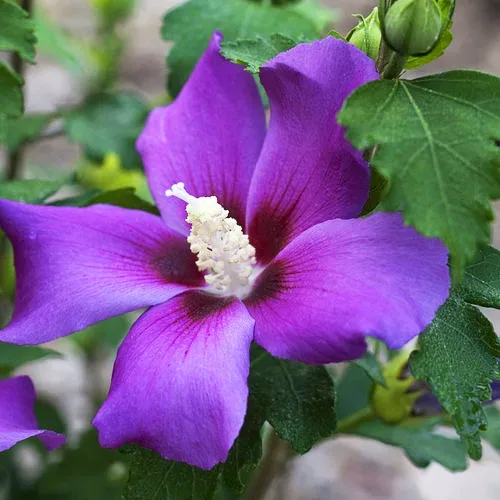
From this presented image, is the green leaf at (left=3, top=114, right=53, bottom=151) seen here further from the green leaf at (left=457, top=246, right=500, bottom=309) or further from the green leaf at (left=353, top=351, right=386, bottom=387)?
the green leaf at (left=457, top=246, right=500, bottom=309)

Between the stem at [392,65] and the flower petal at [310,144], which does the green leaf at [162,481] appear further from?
the stem at [392,65]

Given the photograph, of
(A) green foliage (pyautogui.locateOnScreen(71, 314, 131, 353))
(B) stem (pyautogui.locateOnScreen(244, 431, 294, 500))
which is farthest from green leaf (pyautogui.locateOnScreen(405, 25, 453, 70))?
(A) green foliage (pyautogui.locateOnScreen(71, 314, 131, 353))

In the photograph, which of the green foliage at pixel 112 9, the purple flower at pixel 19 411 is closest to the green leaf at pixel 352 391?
the purple flower at pixel 19 411

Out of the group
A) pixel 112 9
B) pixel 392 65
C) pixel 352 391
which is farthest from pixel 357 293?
pixel 112 9

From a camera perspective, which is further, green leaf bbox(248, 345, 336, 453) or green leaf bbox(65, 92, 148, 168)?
green leaf bbox(65, 92, 148, 168)

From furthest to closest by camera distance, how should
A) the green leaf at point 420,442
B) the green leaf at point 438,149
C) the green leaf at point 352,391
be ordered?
the green leaf at point 352,391 < the green leaf at point 420,442 < the green leaf at point 438,149

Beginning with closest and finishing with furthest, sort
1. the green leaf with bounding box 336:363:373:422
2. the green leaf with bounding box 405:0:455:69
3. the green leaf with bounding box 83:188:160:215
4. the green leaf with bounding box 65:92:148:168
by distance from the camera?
the green leaf with bounding box 405:0:455:69
the green leaf with bounding box 83:188:160:215
the green leaf with bounding box 336:363:373:422
the green leaf with bounding box 65:92:148:168

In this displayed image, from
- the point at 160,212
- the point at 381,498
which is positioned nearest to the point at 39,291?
the point at 160,212

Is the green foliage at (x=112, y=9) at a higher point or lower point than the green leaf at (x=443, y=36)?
lower
